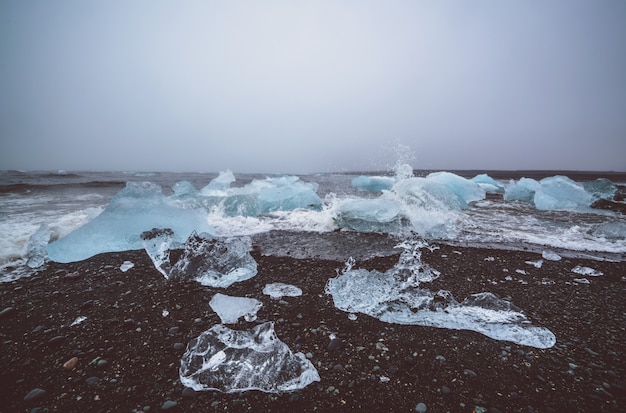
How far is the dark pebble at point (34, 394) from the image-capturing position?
1.18 meters

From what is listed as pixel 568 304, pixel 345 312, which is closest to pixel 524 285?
pixel 568 304

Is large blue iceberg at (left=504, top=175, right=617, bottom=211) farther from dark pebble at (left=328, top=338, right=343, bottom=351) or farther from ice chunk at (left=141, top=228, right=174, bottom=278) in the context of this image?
ice chunk at (left=141, top=228, right=174, bottom=278)

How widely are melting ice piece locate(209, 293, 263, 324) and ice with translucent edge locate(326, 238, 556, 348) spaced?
0.62 m

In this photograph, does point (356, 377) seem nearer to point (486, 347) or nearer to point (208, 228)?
point (486, 347)

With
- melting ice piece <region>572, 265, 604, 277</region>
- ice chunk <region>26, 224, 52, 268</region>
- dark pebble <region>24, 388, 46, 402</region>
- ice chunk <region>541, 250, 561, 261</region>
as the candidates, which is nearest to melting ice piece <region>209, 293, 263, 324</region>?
dark pebble <region>24, 388, 46, 402</region>

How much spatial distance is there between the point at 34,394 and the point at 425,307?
7.25 feet

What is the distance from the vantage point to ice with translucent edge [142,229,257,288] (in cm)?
244

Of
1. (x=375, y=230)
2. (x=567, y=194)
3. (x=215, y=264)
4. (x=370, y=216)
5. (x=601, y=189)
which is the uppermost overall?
(x=601, y=189)

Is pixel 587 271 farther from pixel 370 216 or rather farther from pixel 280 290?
pixel 280 290

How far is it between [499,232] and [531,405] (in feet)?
13.3

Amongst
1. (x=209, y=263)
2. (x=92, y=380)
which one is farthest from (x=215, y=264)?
(x=92, y=380)

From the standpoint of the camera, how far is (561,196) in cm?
833

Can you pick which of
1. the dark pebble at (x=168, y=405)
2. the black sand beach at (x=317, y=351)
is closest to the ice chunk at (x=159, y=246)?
the black sand beach at (x=317, y=351)

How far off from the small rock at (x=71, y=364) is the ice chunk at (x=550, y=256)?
4340 mm
